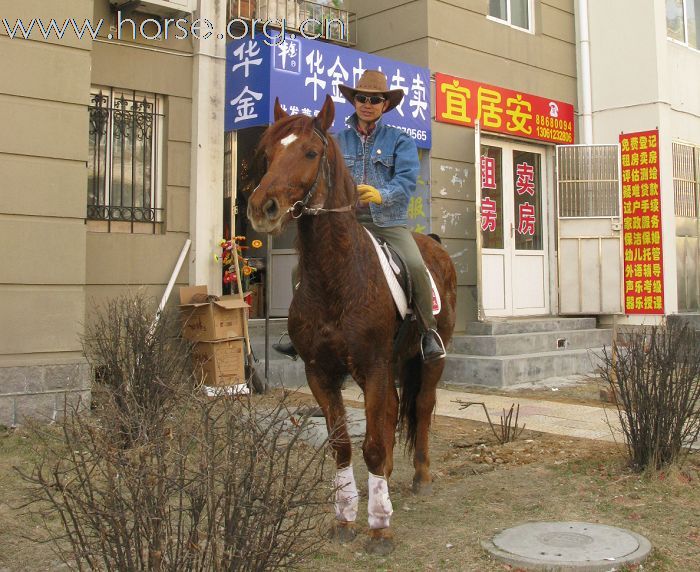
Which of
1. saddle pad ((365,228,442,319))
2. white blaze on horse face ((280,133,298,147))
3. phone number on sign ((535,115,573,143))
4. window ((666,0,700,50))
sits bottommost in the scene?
saddle pad ((365,228,442,319))


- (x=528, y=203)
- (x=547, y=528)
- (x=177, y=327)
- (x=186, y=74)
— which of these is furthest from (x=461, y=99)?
(x=547, y=528)

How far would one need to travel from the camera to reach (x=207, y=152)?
366 inches

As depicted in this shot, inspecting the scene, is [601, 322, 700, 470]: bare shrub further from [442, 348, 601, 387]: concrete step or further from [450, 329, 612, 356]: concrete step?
[450, 329, 612, 356]: concrete step

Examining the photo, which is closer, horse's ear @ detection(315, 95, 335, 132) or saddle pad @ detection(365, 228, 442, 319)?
horse's ear @ detection(315, 95, 335, 132)

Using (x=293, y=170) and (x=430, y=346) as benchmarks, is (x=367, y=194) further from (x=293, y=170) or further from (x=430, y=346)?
(x=430, y=346)

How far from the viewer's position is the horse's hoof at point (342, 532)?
13.4 ft

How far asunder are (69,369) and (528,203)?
28.2ft

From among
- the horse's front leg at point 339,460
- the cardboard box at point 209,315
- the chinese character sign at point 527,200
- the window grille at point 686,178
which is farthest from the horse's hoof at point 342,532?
the window grille at point 686,178

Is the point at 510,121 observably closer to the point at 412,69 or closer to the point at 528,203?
the point at 528,203

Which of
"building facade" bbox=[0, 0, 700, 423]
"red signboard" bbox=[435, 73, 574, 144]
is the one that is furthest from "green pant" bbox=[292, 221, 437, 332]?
"red signboard" bbox=[435, 73, 574, 144]

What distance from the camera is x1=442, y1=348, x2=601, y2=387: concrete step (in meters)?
9.86

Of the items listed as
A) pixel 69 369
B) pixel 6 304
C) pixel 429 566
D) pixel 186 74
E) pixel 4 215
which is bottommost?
pixel 429 566

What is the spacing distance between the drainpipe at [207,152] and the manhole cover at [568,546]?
5.93 metres

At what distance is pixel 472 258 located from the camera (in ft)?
38.1
